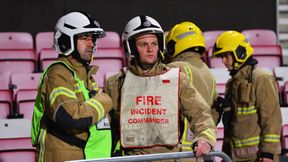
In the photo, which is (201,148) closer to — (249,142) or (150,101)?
(150,101)

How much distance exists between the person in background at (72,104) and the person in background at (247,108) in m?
1.72

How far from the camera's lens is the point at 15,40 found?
9156mm

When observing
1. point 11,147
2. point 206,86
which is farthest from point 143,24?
point 11,147

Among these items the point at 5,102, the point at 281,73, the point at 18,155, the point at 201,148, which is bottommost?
the point at 18,155

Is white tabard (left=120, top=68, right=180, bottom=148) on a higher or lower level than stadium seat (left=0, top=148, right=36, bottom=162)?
higher

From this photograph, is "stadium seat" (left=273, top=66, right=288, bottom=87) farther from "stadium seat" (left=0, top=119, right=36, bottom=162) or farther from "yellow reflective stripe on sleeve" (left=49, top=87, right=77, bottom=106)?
"yellow reflective stripe on sleeve" (left=49, top=87, right=77, bottom=106)

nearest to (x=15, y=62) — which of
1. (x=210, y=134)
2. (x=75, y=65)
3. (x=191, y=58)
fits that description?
(x=191, y=58)

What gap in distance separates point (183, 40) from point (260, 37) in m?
4.38

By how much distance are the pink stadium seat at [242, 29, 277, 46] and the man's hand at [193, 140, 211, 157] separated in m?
5.96

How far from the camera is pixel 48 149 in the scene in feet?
13.6

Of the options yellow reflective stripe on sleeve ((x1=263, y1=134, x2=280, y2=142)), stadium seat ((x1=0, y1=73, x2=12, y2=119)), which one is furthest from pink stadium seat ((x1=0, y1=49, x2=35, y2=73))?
yellow reflective stripe on sleeve ((x1=263, y1=134, x2=280, y2=142))

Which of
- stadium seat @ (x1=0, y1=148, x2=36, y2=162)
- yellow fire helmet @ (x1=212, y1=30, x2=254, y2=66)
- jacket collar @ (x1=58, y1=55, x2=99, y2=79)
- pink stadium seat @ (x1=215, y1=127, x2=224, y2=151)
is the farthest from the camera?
pink stadium seat @ (x1=215, y1=127, x2=224, y2=151)

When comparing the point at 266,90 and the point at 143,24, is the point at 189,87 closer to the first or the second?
the point at 143,24

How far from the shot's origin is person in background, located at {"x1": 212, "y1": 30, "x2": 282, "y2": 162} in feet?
18.4
